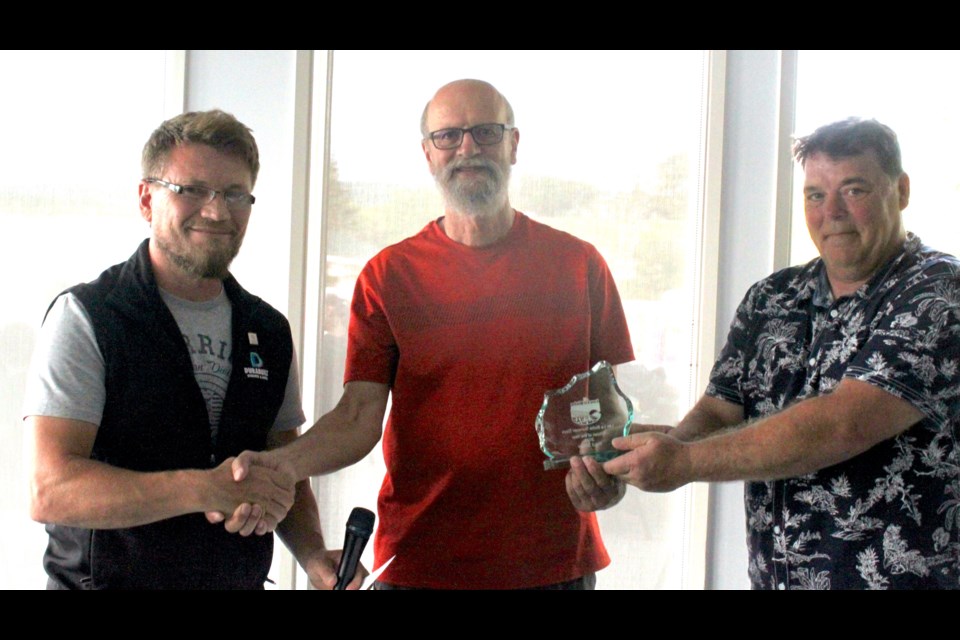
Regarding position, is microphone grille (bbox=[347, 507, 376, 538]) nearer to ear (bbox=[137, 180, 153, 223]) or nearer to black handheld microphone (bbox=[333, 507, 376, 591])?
black handheld microphone (bbox=[333, 507, 376, 591])

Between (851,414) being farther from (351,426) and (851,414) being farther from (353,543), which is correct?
(351,426)

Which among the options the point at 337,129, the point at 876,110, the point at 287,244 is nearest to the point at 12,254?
the point at 287,244

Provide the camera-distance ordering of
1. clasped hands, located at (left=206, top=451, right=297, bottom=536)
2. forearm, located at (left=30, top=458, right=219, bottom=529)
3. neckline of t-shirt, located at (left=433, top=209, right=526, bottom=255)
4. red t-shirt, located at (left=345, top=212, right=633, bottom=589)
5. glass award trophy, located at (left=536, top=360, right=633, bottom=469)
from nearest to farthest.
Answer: forearm, located at (left=30, top=458, right=219, bottom=529) → clasped hands, located at (left=206, top=451, right=297, bottom=536) → glass award trophy, located at (left=536, top=360, right=633, bottom=469) → red t-shirt, located at (left=345, top=212, right=633, bottom=589) → neckline of t-shirt, located at (left=433, top=209, right=526, bottom=255)

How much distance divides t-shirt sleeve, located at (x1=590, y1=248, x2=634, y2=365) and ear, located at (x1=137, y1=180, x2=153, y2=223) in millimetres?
1201

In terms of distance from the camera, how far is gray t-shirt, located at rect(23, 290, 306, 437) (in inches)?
68.2

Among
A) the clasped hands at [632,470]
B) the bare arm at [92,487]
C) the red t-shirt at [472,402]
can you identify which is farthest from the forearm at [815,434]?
the bare arm at [92,487]

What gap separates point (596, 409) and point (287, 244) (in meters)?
1.50

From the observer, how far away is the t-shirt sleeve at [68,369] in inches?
68.0

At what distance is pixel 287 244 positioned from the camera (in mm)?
3082

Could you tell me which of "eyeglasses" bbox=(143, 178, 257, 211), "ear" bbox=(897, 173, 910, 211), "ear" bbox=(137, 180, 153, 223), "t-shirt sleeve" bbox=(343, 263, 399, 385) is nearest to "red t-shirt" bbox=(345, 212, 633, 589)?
"t-shirt sleeve" bbox=(343, 263, 399, 385)

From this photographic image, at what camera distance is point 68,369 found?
1747 millimetres

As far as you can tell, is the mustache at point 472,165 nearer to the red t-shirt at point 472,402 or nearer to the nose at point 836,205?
the red t-shirt at point 472,402
